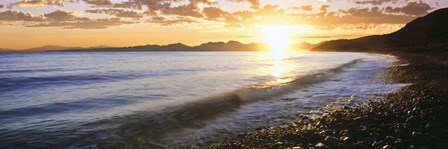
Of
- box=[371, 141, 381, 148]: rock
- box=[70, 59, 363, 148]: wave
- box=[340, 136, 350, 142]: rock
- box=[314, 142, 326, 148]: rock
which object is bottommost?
box=[70, 59, 363, 148]: wave

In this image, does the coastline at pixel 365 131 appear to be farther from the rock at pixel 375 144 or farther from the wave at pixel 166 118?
the wave at pixel 166 118

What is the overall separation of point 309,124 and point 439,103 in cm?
597

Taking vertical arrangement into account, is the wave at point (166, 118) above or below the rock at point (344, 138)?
below

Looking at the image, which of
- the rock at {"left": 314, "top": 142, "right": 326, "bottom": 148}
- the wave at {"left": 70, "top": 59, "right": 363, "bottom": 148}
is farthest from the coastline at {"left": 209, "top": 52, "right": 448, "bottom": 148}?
the wave at {"left": 70, "top": 59, "right": 363, "bottom": 148}

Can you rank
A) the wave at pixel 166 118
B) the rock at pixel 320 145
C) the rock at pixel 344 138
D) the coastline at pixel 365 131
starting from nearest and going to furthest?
1. the rock at pixel 320 145
2. the coastline at pixel 365 131
3. the rock at pixel 344 138
4. the wave at pixel 166 118

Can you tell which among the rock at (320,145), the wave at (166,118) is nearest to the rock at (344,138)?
the rock at (320,145)

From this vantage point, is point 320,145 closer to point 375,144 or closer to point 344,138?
point 344,138

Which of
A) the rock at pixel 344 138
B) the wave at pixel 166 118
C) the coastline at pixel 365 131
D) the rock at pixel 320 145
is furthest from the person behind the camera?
the wave at pixel 166 118

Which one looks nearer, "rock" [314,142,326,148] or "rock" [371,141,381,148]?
"rock" [371,141,381,148]

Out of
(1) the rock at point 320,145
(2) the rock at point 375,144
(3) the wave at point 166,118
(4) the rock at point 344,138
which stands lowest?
(3) the wave at point 166,118

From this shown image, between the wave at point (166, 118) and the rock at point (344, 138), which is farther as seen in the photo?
the wave at point (166, 118)

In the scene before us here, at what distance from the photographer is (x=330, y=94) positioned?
2033 centimetres

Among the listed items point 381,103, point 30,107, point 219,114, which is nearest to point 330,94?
point 381,103

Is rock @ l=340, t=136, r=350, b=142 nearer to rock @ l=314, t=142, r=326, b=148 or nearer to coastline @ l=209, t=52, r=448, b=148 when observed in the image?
coastline @ l=209, t=52, r=448, b=148
